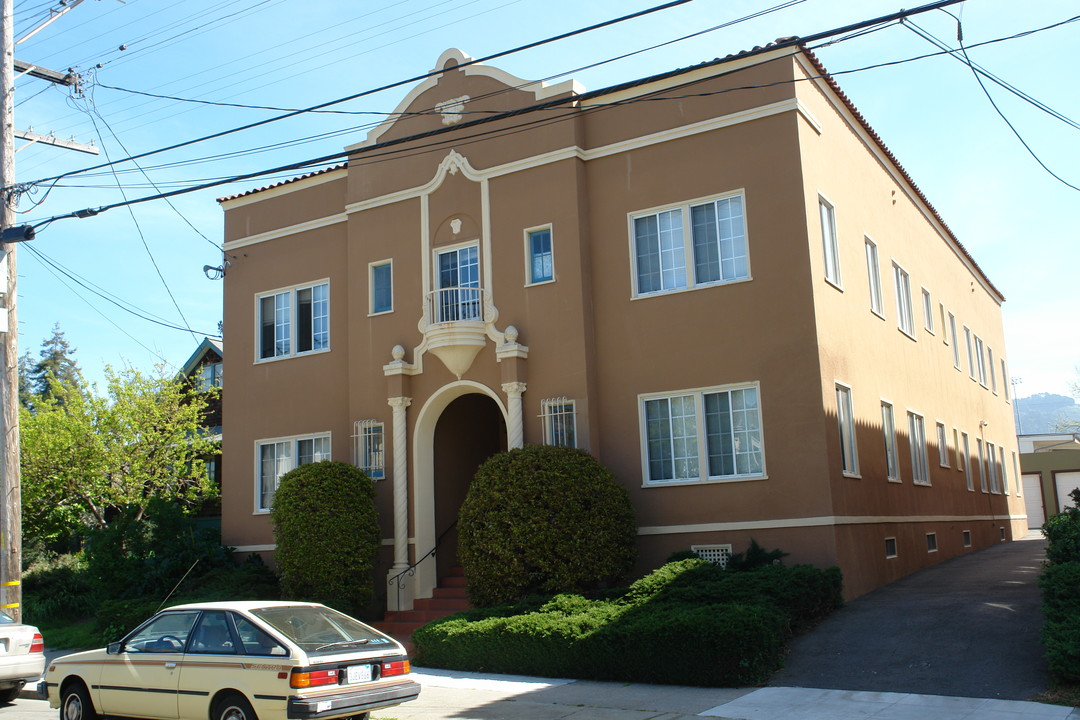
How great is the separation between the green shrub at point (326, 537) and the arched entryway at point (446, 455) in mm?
1020

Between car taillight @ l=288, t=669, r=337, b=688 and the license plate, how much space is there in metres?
0.22

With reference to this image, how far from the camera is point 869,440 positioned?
17578mm

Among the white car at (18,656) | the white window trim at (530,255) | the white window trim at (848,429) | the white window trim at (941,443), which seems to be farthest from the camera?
Answer: the white window trim at (941,443)

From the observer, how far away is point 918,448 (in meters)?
21.2

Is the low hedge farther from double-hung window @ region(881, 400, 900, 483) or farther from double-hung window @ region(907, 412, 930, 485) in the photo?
double-hung window @ region(907, 412, 930, 485)

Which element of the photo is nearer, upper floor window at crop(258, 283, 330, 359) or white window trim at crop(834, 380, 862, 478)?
white window trim at crop(834, 380, 862, 478)

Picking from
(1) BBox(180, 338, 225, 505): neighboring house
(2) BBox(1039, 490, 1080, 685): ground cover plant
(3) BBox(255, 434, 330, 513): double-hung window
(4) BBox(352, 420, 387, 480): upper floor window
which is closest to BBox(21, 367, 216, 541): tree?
(1) BBox(180, 338, 225, 505): neighboring house

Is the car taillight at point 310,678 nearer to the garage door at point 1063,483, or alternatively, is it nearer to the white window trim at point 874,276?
the white window trim at point 874,276

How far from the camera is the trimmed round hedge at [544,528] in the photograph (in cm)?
1517

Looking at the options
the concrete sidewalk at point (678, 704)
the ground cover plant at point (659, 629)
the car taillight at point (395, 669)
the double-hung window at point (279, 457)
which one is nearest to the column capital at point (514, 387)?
the ground cover plant at point (659, 629)

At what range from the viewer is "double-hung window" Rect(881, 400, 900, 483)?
18763 mm

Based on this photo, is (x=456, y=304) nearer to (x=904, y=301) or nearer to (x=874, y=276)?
(x=874, y=276)

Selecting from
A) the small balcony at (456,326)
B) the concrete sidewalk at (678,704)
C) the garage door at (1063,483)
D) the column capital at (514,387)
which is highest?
the small balcony at (456,326)

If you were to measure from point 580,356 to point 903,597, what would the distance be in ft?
20.9
